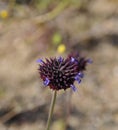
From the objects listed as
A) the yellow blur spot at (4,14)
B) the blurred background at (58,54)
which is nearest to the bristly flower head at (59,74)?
the blurred background at (58,54)

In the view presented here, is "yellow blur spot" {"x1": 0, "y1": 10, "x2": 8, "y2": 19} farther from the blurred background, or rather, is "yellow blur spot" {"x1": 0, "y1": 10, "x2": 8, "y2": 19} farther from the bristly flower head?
the bristly flower head

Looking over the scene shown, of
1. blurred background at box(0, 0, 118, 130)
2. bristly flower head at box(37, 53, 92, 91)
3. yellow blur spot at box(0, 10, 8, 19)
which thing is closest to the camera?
bristly flower head at box(37, 53, 92, 91)

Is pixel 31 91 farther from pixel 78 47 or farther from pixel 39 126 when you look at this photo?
pixel 78 47

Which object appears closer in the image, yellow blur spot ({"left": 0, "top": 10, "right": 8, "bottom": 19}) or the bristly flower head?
the bristly flower head

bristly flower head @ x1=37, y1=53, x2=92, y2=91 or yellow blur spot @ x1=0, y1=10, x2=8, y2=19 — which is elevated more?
yellow blur spot @ x1=0, y1=10, x2=8, y2=19

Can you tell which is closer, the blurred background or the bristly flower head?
the bristly flower head

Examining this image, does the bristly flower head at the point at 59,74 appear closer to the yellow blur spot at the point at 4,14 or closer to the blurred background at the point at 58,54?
the blurred background at the point at 58,54

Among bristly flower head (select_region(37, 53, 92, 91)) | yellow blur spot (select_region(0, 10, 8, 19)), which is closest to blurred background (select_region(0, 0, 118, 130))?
yellow blur spot (select_region(0, 10, 8, 19))

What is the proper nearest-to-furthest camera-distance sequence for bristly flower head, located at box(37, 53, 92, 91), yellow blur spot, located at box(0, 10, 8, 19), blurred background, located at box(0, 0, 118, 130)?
bristly flower head, located at box(37, 53, 92, 91) < blurred background, located at box(0, 0, 118, 130) < yellow blur spot, located at box(0, 10, 8, 19)

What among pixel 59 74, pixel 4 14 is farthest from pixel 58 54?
pixel 59 74
